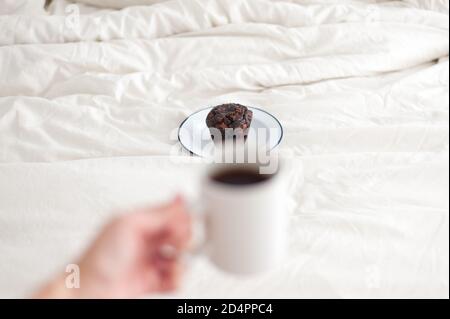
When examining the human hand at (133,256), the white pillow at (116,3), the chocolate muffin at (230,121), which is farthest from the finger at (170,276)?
the white pillow at (116,3)

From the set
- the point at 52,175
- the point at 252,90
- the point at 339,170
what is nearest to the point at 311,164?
the point at 339,170

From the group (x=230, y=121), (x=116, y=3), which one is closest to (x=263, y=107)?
(x=230, y=121)

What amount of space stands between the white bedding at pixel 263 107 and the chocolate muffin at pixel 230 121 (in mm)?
79

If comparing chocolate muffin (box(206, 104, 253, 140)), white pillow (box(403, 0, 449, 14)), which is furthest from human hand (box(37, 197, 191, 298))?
white pillow (box(403, 0, 449, 14))

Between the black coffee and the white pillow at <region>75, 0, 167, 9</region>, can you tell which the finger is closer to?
the black coffee

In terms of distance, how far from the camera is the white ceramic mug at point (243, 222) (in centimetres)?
48

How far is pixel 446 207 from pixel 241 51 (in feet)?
1.89

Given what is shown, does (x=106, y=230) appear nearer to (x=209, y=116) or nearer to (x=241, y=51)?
(x=209, y=116)

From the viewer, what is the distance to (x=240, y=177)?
1.75ft

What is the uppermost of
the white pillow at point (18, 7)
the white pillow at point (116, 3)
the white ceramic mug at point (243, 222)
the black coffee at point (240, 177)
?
the white pillow at point (116, 3)

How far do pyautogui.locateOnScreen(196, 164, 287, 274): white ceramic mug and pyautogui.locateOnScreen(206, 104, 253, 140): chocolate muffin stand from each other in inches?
14.9

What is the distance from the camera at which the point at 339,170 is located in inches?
32.9

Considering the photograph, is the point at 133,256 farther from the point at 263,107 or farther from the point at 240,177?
the point at 263,107

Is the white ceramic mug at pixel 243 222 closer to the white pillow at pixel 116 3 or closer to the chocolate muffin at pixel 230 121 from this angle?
the chocolate muffin at pixel 230 121
